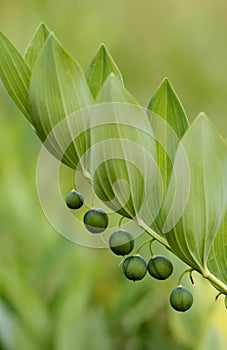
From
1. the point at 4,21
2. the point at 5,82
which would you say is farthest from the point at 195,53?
the point at 5,82

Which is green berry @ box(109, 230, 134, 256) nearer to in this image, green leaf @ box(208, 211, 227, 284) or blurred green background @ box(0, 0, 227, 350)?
green leaf @ box(208, 211, 227, 284)

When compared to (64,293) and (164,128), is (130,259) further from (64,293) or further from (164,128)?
(64,293)

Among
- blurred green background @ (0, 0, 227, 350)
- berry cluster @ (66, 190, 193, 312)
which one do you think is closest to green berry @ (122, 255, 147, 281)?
berry cluster @ (66, 190, 193, 312)

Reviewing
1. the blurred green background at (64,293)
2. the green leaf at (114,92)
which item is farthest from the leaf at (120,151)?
the blurred green background at (64,293)

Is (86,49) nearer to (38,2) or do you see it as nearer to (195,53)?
(38,2)

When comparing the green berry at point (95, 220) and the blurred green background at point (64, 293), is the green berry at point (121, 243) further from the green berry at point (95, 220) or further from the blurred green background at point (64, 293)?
the blurred green background at point (64, 293)

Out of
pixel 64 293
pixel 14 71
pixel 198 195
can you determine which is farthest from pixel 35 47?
pixel 64 293

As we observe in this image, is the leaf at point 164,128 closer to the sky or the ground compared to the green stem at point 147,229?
closer to the sky
